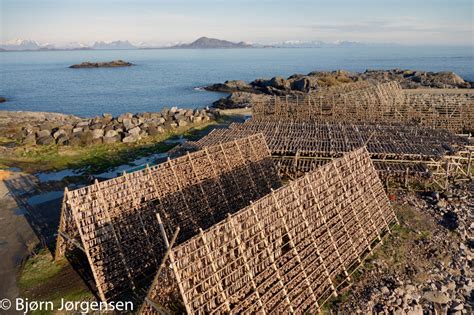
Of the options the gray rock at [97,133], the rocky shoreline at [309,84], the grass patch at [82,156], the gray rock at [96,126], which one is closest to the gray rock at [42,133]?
the grass patch at [82,156]

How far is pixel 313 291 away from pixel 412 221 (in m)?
5.69

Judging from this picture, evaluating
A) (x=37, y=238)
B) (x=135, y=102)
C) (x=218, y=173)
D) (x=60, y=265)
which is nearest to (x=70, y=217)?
(x=60, y=265)

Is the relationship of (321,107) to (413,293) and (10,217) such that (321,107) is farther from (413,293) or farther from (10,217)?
(10,217)

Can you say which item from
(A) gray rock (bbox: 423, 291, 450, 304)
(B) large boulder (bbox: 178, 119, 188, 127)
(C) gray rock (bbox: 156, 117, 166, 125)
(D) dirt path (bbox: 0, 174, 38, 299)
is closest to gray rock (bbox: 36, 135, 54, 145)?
(C) gray rock (bbox: 156, 117, 166, 125)

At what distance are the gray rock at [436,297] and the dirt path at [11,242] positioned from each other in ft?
32.6

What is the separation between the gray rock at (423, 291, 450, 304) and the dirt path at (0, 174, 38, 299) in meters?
9.95

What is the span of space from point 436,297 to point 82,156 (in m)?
18.2

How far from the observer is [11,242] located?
1091 centimetres

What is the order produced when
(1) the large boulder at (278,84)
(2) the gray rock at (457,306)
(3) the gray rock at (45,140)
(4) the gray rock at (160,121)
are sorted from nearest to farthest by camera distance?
(2) the gray rock at (457,306) < (3) the gray rock at (45,140) < (4) the gray rock at (160,121) < (1) the large boulder at (278,84)

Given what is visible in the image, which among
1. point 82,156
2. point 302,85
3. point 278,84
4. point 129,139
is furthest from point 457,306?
point 278,84

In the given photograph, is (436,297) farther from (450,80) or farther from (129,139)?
(450,80)

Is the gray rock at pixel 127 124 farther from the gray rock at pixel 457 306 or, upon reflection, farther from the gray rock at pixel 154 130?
the gray rock at pixel 457 306

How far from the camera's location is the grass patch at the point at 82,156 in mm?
18391

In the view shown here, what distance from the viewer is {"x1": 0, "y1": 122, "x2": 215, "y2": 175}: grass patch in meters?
18.4
